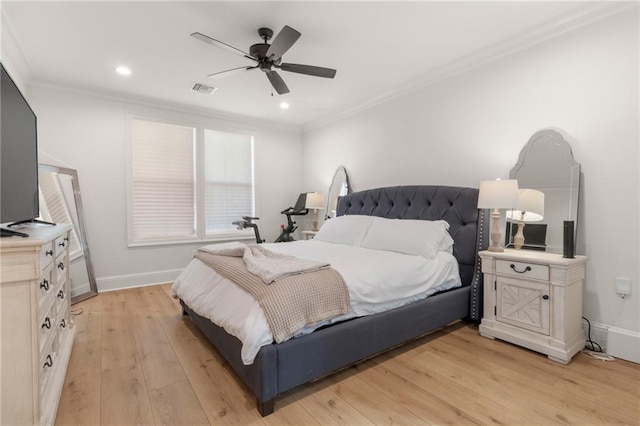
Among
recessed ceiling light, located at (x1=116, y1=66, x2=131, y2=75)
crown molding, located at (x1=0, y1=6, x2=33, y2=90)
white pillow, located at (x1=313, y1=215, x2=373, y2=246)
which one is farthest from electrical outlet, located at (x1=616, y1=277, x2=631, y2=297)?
crown molding, located at (x1=0, y1=6, x2=33, y2=90)

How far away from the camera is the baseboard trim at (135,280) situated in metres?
3.93

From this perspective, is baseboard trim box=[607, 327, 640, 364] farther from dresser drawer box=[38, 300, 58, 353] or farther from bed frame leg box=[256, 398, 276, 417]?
dresser drawer box=[38, 300, 58, 353]

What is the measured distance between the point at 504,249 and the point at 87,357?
3.38m

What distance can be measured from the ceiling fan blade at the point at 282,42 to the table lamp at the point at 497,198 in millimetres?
1890

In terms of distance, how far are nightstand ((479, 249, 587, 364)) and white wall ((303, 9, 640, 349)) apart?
0.27m

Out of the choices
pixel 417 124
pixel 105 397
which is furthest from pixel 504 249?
pixel 105 397

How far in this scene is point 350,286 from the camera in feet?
6.53

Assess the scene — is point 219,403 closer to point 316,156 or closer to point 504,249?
point 504,249

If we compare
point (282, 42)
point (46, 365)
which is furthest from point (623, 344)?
point (46, 365)

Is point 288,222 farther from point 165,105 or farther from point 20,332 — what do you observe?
point 20,332

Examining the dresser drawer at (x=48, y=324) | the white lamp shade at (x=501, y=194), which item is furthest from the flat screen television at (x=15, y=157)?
the white lamp shade at (x=501, y=194)

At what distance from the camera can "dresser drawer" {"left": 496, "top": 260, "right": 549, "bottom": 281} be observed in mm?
2232

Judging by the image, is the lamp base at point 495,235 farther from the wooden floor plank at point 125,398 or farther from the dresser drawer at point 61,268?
the dresser drawer at point 61,268

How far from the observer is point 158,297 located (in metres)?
3.68
